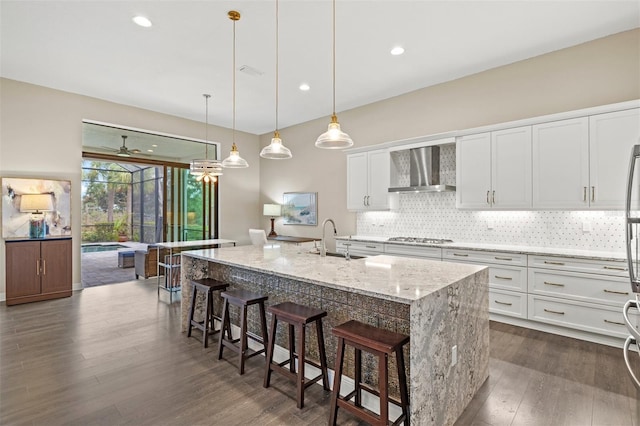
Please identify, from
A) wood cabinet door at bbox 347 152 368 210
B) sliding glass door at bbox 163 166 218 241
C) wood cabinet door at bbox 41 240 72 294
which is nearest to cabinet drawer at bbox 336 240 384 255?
wood cabinet door at bbox 347 152 368 210

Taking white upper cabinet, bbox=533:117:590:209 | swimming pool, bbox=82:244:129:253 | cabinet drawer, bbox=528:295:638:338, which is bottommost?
cabinet drawer, bbox=528:295:638:338

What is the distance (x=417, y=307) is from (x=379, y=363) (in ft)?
1.34

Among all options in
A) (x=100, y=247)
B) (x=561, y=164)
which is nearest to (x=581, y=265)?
(x=561, y=164)

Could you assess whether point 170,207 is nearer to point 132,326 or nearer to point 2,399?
point 132,326

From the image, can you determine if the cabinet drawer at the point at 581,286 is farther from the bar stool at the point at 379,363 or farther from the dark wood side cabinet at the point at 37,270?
the dark wood side cabinet at the point at 37,270

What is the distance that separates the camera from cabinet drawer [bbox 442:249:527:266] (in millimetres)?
3728

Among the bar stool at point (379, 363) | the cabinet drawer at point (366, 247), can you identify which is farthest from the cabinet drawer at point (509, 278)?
the bar stool at point (379, 363)

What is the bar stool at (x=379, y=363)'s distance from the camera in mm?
1799

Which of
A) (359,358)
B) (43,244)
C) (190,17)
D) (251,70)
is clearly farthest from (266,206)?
(359,358)

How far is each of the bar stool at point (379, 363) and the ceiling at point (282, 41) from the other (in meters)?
2.97

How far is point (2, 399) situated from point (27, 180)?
3.68 metres

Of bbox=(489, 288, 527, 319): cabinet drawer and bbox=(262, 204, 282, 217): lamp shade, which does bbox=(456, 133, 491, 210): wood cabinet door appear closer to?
bbox=(489, 288, 527, 319): cabinet drawer

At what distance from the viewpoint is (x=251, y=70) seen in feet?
14.8

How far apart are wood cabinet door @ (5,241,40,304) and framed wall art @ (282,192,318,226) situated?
14.5 ft
